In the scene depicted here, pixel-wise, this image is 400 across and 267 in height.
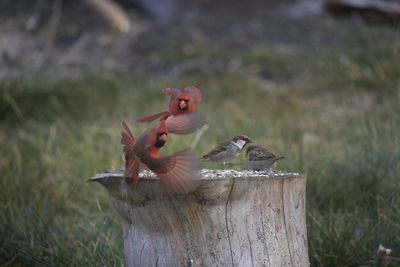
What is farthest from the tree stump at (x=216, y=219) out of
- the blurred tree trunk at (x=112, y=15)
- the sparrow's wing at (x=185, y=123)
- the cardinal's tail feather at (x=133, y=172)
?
the blurred tree trunk at (x=112, y=15)

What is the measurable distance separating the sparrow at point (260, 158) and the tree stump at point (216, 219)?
0.35 ft

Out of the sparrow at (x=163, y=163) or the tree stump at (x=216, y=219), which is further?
the tree stump at (x=216, y=219)

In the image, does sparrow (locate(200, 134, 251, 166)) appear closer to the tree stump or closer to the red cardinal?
the tree stump

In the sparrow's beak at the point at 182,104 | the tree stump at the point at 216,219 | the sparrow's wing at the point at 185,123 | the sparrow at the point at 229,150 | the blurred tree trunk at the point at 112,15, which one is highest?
the blurred tree trunk at the point at 112,15

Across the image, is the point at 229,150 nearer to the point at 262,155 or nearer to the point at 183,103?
the point at 262,155

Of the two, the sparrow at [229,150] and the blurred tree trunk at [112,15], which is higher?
the blurred tree trunk at [112,15]

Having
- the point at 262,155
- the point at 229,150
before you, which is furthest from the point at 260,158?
the point at 229,150

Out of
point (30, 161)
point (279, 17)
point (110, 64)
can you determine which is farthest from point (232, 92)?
point (279, 17)

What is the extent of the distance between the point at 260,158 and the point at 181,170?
48 centimetres

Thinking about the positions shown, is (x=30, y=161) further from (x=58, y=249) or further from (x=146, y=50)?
(x=146, y=50)

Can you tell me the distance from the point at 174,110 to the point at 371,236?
4.30 ft

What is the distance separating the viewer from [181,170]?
1.44m

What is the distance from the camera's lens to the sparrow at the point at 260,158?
180cm

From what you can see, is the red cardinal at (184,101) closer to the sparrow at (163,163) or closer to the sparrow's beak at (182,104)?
the sparrow's beak at (182,104)
